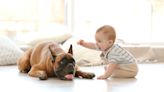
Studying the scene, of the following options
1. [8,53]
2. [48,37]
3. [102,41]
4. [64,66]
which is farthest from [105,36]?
[48,37]

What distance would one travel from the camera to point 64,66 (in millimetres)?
1961

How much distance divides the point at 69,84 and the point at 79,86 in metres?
0.09

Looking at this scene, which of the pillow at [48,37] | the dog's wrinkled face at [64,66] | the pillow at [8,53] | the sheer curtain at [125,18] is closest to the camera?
the dog's wrinkled face at [64,66]

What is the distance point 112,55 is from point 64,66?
299 mm

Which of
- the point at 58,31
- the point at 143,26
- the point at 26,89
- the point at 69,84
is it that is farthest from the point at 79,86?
the point at 143,26

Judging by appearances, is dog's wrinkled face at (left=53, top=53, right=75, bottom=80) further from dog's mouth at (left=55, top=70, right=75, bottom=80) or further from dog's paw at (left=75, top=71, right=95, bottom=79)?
dog's paw at (left=75, top=71, right=95, bottom=79)

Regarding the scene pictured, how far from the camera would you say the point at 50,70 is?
81.4 inches

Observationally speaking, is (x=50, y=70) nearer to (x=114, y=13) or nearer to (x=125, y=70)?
(x=125, y=70)

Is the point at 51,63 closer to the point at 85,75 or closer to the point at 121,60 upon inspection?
the point at 85,75

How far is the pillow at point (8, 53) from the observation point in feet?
8.87

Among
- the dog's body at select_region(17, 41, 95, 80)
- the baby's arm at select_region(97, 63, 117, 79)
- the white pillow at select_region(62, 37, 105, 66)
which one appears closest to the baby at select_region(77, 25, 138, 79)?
the baby's arm at select_region(97, 63, 117, 79)

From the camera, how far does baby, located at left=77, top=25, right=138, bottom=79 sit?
2043mm

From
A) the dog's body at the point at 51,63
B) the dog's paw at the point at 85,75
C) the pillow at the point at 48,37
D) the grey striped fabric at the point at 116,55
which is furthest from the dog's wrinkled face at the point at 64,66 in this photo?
the pillow at the point at 48,37

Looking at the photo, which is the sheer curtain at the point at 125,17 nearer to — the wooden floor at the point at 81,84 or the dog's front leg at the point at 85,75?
the wooden floor at the point at 81,84
